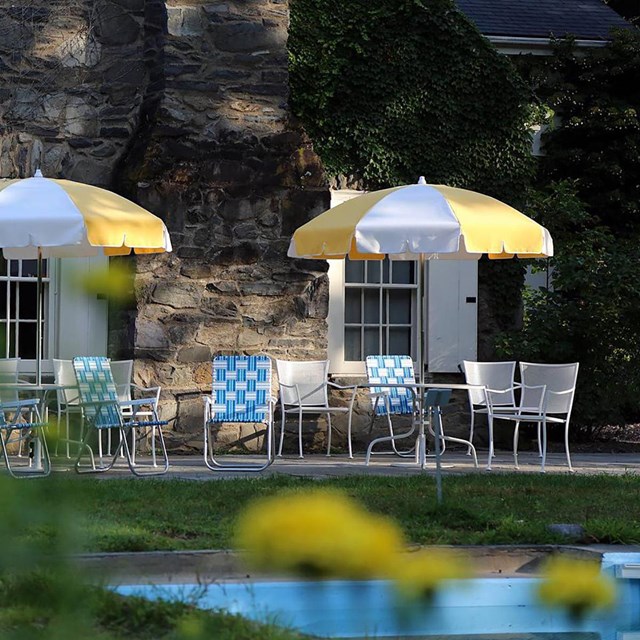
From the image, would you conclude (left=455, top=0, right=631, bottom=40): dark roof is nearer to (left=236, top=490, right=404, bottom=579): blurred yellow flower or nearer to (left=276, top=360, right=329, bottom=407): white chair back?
(left=276, top=360, right=329, bottom=407): white chair back

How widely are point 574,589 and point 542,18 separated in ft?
46.1

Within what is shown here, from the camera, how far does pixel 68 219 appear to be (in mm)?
6934

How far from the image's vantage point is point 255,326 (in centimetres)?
943

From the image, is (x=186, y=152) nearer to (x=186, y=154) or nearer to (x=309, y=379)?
(x=186, y=154)

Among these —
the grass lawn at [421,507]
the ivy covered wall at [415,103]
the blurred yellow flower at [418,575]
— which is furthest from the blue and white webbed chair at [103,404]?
the blurred yellow flower at [418,575]

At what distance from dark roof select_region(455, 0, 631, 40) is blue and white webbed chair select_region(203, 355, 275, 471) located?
20.9 ft

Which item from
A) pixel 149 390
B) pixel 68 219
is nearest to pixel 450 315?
pixel 149 390

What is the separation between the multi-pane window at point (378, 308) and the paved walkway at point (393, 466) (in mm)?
1043

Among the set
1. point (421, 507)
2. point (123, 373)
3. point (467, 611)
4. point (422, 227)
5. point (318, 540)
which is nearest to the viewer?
point (318, 540)

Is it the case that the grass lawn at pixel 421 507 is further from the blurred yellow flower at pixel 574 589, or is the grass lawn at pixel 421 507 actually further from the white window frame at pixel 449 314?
the blurred yellow flower at pixel 574 589

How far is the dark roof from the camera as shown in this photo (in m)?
13.7

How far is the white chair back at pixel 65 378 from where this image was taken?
8320 millimetres

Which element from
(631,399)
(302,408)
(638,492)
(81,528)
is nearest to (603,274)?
(631,399)

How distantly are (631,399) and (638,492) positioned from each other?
3530mm
